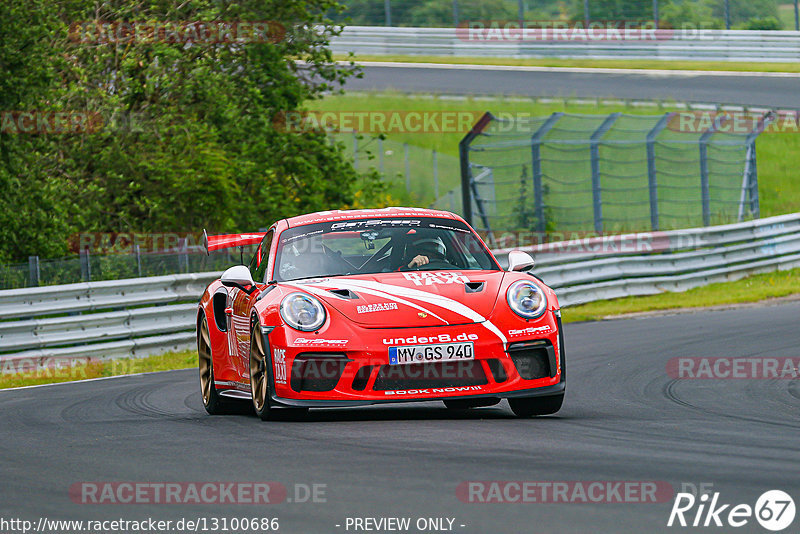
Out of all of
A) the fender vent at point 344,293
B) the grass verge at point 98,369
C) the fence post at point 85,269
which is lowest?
the grass verge at point 98,369

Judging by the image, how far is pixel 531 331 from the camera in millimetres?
7406

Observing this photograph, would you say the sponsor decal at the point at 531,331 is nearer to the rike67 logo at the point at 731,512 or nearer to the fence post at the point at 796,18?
the rike67 logo at the point at 731,512

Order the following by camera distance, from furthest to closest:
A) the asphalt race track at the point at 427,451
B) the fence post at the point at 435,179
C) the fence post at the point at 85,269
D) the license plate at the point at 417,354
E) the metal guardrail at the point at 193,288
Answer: the fence post at the point at 435,179 → the fence post at the point at 85,269 → the metal guardrail at the point at 193,288 → the license plate at the point at 417,354 → the asphalt race track at the point at 427,451

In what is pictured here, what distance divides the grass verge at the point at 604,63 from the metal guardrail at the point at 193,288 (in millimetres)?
15758

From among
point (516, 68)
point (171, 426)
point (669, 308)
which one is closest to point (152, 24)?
point (669, 308)

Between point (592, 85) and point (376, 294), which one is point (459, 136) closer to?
point (592, 85)

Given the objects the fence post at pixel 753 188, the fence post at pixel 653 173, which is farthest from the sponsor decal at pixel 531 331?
the fence post at pixel 753 188

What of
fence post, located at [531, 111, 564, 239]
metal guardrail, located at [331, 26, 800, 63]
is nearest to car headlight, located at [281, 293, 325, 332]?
fence post, located at [531, 111, 564, 239]

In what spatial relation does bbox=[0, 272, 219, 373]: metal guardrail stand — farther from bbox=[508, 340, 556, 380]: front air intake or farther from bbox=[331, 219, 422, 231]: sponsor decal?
bbox=[508, 340, 556, 380]: front air intake

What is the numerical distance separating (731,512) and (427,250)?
4281mm

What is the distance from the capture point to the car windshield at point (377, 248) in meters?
8.25

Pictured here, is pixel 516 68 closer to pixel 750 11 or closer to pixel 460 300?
pixel 750 11

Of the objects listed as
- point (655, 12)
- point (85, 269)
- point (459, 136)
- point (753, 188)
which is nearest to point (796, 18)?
point (655, 12)

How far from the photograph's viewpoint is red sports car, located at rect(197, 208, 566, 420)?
7172mm
